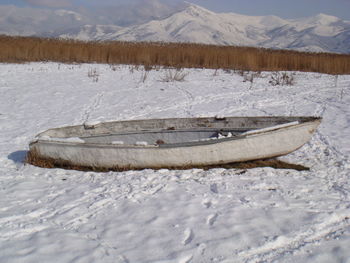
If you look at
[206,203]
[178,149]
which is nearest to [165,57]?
[178,149]

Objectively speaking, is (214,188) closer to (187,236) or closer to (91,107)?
(187,236)

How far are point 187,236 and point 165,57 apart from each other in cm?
1305

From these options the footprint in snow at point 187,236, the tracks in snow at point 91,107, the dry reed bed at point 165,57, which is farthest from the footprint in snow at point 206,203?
the dry reed bed at point 165,57

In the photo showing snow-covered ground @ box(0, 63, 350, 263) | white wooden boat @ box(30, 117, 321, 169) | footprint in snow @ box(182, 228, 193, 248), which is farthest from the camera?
white wooden boat @ box(30, 117, 321, 169)

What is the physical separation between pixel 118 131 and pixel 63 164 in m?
1.15

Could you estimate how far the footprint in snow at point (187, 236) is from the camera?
3003mm

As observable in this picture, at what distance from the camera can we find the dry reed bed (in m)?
15.0

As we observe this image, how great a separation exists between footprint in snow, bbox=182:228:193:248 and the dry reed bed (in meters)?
12.3

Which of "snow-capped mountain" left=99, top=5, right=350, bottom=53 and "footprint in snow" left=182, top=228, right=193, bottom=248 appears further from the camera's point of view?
"snow-capped mountain" left=99, top=5, right=350, bottom=53

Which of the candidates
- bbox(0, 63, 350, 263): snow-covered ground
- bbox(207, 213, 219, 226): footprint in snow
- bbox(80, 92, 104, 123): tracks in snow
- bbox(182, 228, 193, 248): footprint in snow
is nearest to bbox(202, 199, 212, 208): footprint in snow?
bbox(0, 63, 350, 263): snow-covered ground

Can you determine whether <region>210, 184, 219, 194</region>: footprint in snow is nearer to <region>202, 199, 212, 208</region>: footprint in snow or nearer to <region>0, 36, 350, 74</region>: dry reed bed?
<region>202, 199, 212, 208</region>: footprint in snow

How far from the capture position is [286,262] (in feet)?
8.89

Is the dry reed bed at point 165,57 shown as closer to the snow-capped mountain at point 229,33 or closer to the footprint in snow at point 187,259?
the footprint in snow at point 187,259

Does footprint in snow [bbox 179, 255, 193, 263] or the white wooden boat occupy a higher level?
the white wooden boat
